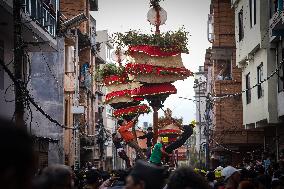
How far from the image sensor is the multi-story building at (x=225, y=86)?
35.7 m

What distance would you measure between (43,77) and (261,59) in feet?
39.3

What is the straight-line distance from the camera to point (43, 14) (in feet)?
66.7

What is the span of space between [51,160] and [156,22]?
14.7 m

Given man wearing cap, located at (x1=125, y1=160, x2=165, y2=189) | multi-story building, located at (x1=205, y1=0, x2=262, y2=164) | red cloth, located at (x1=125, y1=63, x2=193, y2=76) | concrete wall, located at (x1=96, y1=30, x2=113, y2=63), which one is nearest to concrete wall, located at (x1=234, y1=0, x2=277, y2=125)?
multi-story building, located at (x1=205, y1=0, x2=262, y2=164)

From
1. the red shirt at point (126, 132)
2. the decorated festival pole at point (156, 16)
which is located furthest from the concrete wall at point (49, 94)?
the decorated festival pole at point (156, 16)

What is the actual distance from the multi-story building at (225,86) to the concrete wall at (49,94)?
13.2 metres

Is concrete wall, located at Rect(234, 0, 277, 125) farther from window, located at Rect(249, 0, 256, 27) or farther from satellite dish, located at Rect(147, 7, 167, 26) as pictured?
satellite dish, located at Rect(147, 7, 167, 26)

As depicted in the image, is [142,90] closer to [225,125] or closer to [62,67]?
[62,67]

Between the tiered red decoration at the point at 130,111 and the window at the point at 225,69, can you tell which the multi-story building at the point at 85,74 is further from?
the tiered red decoration at the point at 130,111

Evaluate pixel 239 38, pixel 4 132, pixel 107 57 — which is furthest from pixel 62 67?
pixel 107 57

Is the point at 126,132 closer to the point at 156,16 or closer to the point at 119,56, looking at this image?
the point at 119,56

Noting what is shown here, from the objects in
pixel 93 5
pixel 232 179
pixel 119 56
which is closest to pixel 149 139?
pixel 119 56

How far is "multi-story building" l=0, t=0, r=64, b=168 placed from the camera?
65.3 ft

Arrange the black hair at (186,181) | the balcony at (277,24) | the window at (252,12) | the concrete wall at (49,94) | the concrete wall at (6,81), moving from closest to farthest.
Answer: the black hair at (186,181) < the balcony at (277,24) < the concrete wall at (6,81) < the window at (252,12) < the concrete wall at (49,94)
